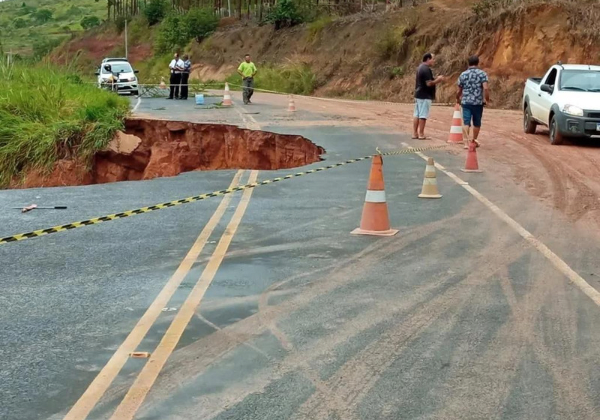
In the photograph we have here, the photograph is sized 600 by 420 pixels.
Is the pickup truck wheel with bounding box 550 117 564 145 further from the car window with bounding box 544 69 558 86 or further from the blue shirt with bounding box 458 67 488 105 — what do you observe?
the blue shirt with bounding box 458 67 488 105

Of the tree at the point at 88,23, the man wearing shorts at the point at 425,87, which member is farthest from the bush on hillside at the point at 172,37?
the man wearing shorts at the point at 425,87

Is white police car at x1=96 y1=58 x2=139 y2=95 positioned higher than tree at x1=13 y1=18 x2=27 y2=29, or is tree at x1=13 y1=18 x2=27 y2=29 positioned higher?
tree at x1=13 y1=18 x2=27 y2=29

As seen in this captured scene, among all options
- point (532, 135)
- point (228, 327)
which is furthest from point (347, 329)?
point (532, 135)

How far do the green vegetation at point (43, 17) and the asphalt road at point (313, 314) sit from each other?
381 ft

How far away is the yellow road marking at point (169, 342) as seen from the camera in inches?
179

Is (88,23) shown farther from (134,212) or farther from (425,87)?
(134,212)

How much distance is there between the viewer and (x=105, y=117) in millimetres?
22266

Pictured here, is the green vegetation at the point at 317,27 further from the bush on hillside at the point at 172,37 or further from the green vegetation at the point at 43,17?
the green vegetation at the point at 43,17

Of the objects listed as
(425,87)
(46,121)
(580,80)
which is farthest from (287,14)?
(580,80)

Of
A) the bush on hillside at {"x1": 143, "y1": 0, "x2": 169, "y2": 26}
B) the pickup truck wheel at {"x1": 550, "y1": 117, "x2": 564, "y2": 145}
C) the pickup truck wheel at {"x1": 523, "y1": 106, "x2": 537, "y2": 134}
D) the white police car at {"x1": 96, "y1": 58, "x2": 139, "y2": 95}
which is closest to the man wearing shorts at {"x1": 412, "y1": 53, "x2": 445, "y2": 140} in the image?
the pickup truck wheel at {"x1": 550, "y1": 117, "x2": 564, "y2": 145}

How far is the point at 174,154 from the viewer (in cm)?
2250

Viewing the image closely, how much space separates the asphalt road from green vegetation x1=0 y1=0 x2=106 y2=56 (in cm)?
11599

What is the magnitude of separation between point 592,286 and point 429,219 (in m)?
3.23

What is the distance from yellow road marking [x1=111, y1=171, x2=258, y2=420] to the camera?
4.56 meters
